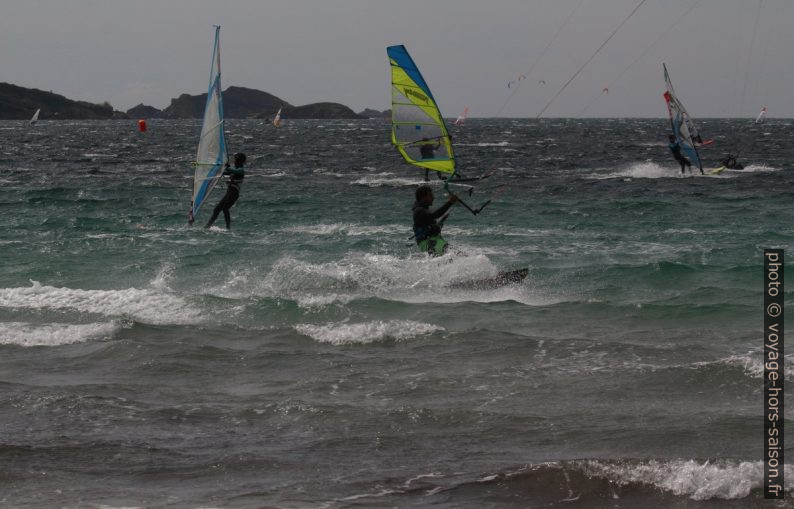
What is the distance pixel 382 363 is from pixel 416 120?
18.8 feet

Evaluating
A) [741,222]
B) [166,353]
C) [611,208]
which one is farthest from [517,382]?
[611,208]

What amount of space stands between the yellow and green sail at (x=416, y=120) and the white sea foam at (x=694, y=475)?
27.5ft

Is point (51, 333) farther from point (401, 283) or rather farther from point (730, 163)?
point (730, 163)

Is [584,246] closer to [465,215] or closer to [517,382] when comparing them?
[465,215]

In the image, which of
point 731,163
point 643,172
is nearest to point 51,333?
point 643,172

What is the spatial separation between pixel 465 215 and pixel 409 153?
31.6 ft

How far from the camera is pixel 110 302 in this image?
14711 millimetres

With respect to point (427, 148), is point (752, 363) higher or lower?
lower

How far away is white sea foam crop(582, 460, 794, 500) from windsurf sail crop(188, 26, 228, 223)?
7330 mm

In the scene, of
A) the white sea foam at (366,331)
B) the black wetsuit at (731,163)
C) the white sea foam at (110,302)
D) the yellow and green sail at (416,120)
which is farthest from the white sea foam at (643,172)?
the white sea foam at (366,331)

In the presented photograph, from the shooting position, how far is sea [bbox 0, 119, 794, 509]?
7414mm

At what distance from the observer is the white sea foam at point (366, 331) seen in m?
12.2

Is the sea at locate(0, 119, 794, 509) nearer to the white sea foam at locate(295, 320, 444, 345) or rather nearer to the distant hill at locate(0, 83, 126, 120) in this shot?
the white sea foam at locate(295, 320, 444, 345)

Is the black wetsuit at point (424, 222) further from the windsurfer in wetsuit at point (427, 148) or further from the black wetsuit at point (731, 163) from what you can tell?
the black wetsuit at point (731, 163)
